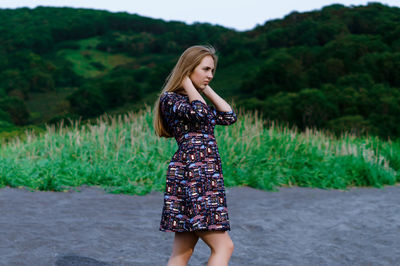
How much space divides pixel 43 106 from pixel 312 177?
22454 millimetres

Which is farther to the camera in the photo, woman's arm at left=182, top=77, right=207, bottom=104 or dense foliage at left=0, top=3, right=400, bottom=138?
dense foliage at left=0, top=3, right=400, bottom=138

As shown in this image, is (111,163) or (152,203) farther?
(111,163)

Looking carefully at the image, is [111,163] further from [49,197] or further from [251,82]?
[251,82]

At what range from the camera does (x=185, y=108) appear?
2.36 metres

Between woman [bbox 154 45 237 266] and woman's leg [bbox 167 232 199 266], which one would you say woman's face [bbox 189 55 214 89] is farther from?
woman's leg [bbox 167 232 199 266]

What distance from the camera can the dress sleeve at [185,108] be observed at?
2.33 metres

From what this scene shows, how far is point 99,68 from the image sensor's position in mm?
37750

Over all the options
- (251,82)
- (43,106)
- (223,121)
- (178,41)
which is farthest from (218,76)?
(223,121)

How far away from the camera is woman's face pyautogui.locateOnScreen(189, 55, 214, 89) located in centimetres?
250

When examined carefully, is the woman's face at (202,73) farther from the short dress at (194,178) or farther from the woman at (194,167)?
the short dress at (194,178)

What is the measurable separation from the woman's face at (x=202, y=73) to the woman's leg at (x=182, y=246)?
83 centimetres

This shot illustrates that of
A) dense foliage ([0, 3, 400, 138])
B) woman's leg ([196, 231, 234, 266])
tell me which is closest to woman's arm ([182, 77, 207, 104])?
woman's leg ([196, 231, 234, 266])

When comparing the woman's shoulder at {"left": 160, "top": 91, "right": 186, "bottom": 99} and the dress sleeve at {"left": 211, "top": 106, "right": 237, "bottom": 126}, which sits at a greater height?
the woman's shoulder at {"left": 160, "top": 91, "right": 186, "bottom": 99}

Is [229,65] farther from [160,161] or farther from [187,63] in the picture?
[187,63]
